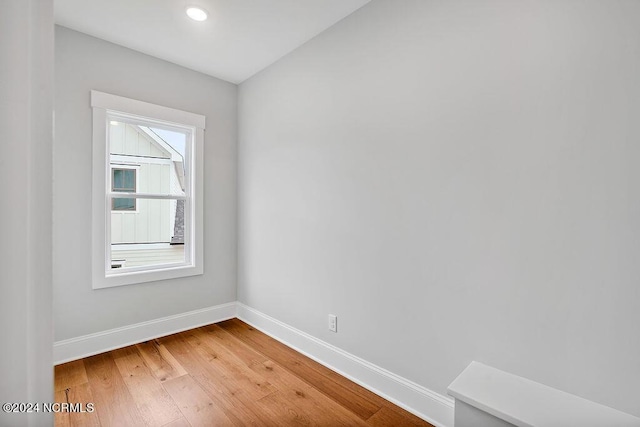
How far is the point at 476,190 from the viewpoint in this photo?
5.27ft

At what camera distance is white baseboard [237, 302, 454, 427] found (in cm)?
173

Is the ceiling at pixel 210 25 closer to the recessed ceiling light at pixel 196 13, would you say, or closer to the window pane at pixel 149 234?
the recessed ceiling light at pixel 196 13

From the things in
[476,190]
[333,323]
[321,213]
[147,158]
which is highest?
[147,158]

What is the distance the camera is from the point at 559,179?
136cm

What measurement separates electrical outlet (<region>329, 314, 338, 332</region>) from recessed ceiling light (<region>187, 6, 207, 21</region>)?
8.07ft

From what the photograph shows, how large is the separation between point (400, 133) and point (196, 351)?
7.89 feet

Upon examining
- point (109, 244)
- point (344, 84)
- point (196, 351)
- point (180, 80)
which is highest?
point (180, 80)

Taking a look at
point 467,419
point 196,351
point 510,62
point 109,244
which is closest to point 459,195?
point 510,62

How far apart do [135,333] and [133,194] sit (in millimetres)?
1272

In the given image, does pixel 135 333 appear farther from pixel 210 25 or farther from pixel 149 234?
pixel 210 25

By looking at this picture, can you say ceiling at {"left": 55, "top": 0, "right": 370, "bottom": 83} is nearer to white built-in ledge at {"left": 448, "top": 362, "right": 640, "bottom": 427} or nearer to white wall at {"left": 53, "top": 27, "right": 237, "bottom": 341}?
white wall at {"left": 53, "top": 27, "right": 237, "bottom": 341}

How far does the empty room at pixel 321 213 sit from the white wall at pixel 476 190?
11 millimetres

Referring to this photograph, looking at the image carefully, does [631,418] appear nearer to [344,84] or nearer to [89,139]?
[344,84]

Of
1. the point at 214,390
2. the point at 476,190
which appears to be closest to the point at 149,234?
the point at 214,390
